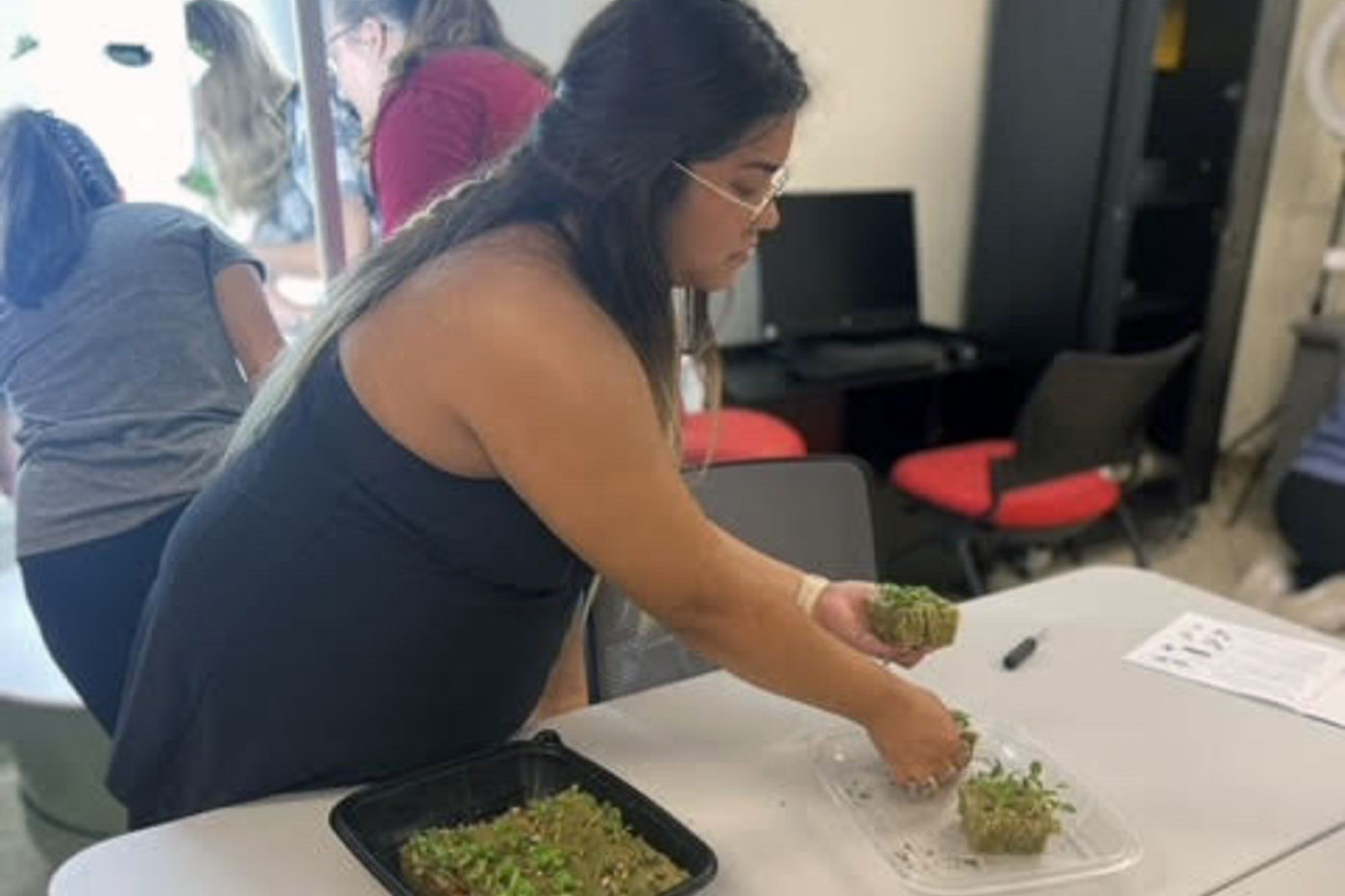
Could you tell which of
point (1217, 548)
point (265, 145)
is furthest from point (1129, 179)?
point (265, 145)

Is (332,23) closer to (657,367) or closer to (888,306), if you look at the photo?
(657,367)

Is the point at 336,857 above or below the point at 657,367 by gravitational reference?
below

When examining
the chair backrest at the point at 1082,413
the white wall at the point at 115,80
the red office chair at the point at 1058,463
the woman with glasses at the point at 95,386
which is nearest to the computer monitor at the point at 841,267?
the red office chair at the point at 1058,463

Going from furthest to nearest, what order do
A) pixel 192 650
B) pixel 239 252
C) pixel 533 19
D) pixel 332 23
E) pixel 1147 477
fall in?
pixel 1147 477, pixel 533 19, pixel 332 23, pixel 239 252, pixel 192 650

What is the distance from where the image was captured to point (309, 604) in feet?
3.18

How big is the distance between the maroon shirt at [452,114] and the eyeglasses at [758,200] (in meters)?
0.65

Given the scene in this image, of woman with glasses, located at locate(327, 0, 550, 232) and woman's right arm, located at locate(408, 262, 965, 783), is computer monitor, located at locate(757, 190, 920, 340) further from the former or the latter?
woman's right arm, located at locate(408, 262, 965, 783)

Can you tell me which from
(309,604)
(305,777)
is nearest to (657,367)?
(309,604)

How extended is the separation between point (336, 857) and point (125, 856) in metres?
0.17

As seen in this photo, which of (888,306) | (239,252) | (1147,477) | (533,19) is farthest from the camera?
(1147,477)

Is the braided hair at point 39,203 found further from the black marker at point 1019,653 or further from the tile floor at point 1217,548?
the tile floor at point 1217,548

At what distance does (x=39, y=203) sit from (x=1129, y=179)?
2.65 m

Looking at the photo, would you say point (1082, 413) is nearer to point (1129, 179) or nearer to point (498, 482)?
point (1129, 179)

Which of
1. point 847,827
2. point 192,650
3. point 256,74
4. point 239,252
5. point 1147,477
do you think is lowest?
point 1147,477
